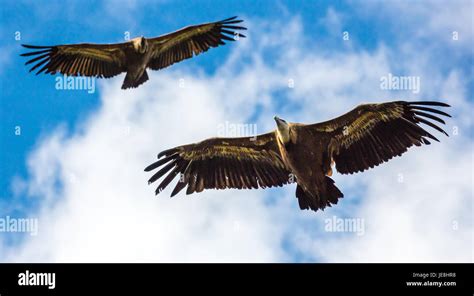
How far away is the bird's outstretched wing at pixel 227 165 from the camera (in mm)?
12805

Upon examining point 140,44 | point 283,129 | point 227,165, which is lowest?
point 227,165

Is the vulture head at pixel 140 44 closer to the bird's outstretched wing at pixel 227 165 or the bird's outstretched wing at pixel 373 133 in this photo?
the bird's outstretched wing at pixel 227 165

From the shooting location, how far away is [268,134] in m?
12.7

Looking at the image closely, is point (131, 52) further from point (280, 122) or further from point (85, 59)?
point (280, 122)

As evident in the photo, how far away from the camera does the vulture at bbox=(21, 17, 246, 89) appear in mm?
15133

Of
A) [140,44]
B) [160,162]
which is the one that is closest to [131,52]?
[140,44]

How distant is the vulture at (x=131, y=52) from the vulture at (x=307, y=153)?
3.02 m

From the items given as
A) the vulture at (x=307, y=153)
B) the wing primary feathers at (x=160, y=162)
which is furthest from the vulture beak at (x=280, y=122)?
the wing primary feathers at (x=160, y=162)

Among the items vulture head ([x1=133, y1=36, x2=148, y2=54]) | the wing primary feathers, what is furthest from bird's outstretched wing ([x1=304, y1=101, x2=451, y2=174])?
vulture head ([x1=133, y1=36, x2=148, y2=54])

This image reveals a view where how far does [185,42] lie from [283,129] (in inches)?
166

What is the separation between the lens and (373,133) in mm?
12125

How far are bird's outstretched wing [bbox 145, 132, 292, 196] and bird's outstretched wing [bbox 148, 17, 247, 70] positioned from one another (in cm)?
295

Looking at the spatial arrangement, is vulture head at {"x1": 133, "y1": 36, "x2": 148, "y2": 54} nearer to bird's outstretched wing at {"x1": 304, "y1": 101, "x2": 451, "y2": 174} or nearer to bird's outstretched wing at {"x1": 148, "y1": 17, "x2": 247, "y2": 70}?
bird's outstretched wing at {"x1": 148, "y1": 17, "x2": 247, "y2": 70}
